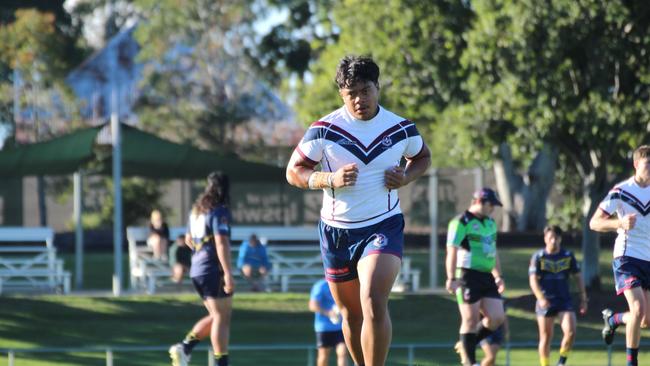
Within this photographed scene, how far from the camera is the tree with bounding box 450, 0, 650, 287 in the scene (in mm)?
23047

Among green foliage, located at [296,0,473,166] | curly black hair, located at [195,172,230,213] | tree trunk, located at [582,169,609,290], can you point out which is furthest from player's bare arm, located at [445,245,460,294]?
green foliage, located at [296,0,473,166]

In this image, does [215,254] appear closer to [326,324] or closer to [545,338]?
[326,324]

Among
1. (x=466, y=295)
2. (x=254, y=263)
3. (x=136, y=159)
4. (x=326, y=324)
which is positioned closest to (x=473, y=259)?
(x=466, y=295)

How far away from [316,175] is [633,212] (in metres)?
4.38

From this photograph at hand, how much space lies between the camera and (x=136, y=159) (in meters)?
24.1

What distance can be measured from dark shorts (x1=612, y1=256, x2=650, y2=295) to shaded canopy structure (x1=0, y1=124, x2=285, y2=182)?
42.1 ft

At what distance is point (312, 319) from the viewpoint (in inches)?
859

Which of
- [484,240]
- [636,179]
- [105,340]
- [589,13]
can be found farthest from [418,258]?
[636,179]

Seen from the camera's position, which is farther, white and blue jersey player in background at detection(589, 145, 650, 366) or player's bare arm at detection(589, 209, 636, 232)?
white and blue jersey player in background at detection(589, 145, 650, 366)

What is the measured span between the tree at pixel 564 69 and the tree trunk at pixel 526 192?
679 inches

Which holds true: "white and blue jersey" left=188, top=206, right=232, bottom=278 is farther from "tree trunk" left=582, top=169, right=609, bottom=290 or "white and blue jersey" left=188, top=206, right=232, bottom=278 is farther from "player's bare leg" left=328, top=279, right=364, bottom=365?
"tree trunk" left=582, top=169, right=609, bottom=290

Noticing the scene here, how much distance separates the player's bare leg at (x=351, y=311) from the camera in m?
8.48

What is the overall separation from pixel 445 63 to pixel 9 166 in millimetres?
8329

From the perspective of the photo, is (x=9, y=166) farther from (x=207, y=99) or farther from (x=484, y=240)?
(x=207, y=99)
